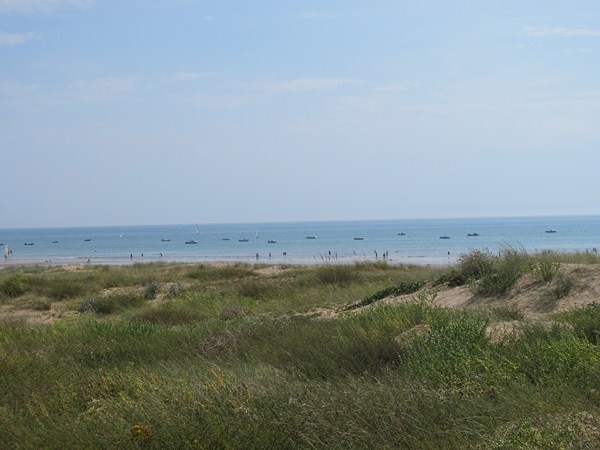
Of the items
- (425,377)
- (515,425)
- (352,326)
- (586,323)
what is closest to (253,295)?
(352,326)

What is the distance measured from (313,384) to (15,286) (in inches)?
1029

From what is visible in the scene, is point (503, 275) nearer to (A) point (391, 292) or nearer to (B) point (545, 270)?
(B) point (545, 270)

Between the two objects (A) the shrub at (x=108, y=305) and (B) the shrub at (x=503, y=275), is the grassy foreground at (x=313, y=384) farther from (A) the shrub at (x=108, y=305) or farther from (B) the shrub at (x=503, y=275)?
(A) the shrub at (x=108, y=305)

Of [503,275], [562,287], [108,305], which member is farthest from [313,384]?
[108,305]

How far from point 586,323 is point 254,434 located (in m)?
5.73

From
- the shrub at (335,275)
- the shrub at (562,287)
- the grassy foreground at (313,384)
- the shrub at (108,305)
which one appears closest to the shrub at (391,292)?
the shrub at (562,287)

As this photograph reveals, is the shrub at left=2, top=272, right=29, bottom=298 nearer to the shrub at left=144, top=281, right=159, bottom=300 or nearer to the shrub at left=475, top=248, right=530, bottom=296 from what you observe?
the shrub at left=144, top=281, right=159, bottom=300

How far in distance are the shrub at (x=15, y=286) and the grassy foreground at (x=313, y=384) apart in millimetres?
17238

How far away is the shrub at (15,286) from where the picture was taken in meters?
30.6

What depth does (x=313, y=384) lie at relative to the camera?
25.0ft

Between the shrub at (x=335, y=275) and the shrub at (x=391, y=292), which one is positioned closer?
the shrub at (x=391, y=292)

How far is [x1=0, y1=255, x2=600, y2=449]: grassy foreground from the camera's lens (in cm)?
634

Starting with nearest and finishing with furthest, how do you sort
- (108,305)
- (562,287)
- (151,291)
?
(562,287), (108,305), (151,291)

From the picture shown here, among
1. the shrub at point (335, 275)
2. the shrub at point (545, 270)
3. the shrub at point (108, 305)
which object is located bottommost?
the shrub at point (108, 305)
